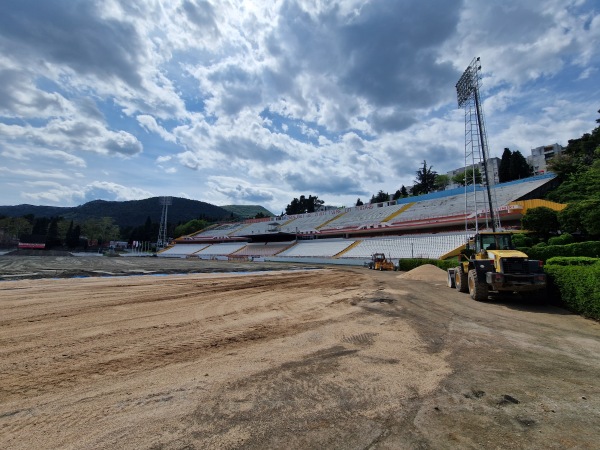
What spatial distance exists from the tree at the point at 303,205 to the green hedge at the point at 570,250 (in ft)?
327

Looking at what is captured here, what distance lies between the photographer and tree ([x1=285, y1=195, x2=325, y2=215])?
12275cm

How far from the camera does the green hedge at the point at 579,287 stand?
8.06m

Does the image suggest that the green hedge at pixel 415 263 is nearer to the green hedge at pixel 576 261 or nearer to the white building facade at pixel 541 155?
the green hedge at pixel 576 261

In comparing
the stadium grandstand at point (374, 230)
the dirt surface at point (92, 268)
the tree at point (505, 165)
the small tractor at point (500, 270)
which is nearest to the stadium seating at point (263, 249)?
the stadium grandstand at point (374, 230)

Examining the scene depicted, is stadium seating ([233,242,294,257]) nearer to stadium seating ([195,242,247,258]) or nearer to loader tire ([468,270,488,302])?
stadium seating ([195,242,247,258])

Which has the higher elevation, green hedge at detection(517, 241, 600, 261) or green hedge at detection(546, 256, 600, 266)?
green hedge at detection(517, 241, 600, 261)

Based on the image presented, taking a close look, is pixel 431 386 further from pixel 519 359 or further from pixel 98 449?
pixel 98 449

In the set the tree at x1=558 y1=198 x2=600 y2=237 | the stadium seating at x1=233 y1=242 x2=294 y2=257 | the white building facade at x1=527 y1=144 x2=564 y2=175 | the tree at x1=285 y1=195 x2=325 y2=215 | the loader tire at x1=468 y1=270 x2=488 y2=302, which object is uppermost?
the white building facade at x1=527 y1=144 x2=564 y2=175

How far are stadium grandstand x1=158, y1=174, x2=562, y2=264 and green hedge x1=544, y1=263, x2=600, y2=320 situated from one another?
17.5 m

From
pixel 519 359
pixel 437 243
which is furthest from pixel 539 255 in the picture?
pixel 519 359

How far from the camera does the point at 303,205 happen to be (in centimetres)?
12369

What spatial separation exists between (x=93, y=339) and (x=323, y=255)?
150 feet

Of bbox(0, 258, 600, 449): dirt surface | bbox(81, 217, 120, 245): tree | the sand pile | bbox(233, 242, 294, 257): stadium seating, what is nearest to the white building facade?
bbox(233, 242, 294, 257): stadium seating

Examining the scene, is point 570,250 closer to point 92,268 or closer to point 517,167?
point 92,268
